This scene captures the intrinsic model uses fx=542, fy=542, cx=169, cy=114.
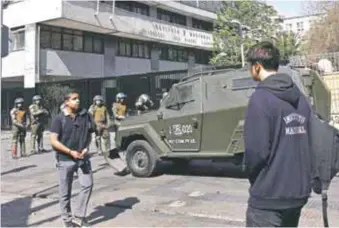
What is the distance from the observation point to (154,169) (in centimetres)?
1099

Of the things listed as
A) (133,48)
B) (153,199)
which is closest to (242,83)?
(153,199)

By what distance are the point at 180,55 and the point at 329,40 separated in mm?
15340

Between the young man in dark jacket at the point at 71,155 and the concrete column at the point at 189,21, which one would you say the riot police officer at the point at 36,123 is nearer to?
the young man in dark jacket at the point at 71,155

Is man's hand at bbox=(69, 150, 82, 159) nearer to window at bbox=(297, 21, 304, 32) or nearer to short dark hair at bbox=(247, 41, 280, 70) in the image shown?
short dark hair at bbox=(247, 41, 280, 70)

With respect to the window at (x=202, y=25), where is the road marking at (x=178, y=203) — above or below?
below

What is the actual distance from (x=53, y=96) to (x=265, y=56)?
82.5 ft

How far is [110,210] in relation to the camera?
26.5ft

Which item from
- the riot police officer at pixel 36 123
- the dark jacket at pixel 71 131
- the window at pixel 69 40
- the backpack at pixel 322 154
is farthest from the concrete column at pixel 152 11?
the backpack at pixel 322 154

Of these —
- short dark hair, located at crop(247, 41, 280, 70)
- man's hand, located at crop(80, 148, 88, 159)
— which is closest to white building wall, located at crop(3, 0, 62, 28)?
man's hand, located at crop(80, 148, 88, 159)

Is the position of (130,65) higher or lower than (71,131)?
higher

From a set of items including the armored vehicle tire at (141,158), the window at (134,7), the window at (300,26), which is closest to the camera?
the armored vehicle tire at (141,158)

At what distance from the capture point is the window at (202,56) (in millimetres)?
47891

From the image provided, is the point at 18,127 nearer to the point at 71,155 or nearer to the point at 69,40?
the point at 71,155

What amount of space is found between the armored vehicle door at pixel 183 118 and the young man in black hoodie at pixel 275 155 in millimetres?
7009
